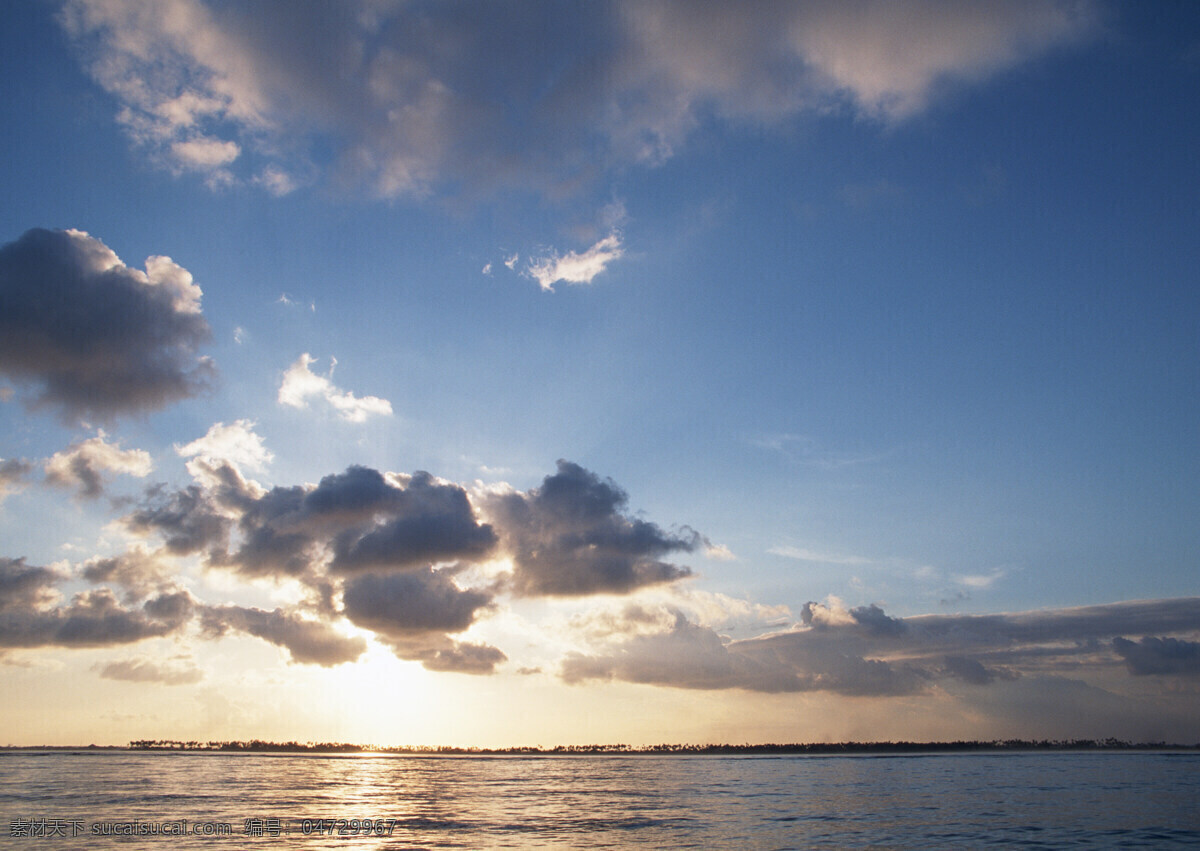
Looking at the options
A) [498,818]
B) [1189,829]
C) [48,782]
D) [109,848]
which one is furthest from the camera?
[48,782]

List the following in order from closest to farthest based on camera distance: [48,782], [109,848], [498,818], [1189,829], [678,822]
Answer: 1. [109,848]
2. [1189,829]
3. [678,822]
4. [498,818]
5. [48,782]

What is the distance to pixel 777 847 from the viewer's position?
188 feet

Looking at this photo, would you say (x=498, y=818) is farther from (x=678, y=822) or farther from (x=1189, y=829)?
(x=1189, y=829)

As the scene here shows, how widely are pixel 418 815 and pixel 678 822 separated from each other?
3073 centimetres

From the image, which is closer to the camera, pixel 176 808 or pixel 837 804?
pixel 176 808

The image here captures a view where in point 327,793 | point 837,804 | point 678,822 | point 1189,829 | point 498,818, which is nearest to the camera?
point 1189,829

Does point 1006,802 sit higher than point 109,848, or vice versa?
point 109,848

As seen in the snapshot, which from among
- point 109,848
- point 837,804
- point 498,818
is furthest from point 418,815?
point 837,804

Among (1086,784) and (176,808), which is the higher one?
(176,808)

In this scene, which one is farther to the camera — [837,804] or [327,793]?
[327,793]

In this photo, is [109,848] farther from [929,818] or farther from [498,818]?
[929,818]

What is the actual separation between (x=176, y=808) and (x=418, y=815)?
28.5 meters

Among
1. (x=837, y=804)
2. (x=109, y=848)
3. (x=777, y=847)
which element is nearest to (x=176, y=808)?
(x=109, y=848)

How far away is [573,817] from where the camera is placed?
8106 centimetres
